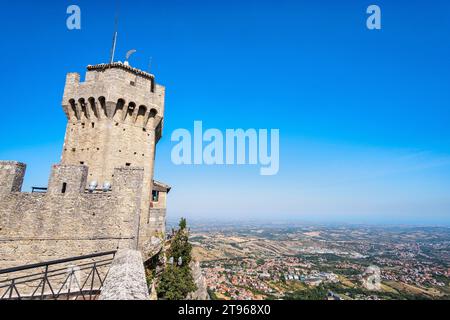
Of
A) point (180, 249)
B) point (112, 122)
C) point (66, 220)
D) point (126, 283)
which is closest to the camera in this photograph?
point (126, 283)

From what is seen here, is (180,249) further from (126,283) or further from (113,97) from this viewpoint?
(126,283)

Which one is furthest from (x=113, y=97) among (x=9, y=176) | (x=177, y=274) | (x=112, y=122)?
(x=177, y=274)

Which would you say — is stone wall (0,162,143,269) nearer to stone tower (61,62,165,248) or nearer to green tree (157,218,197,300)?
stone tower (61,62,165,248)

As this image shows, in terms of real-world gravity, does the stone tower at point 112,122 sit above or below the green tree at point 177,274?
above

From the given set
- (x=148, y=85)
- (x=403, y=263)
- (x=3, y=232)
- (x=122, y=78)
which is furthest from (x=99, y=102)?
(x=403, y=263)

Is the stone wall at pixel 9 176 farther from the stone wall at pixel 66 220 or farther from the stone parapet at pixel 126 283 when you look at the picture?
the stone parapet at pixel 126 283

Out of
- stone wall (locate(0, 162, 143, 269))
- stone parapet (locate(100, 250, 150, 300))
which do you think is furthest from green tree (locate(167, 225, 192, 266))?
stone parapet (locate(100, 250, 150, 300))

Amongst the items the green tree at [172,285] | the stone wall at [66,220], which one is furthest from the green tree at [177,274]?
the stone wall at [66,220]
